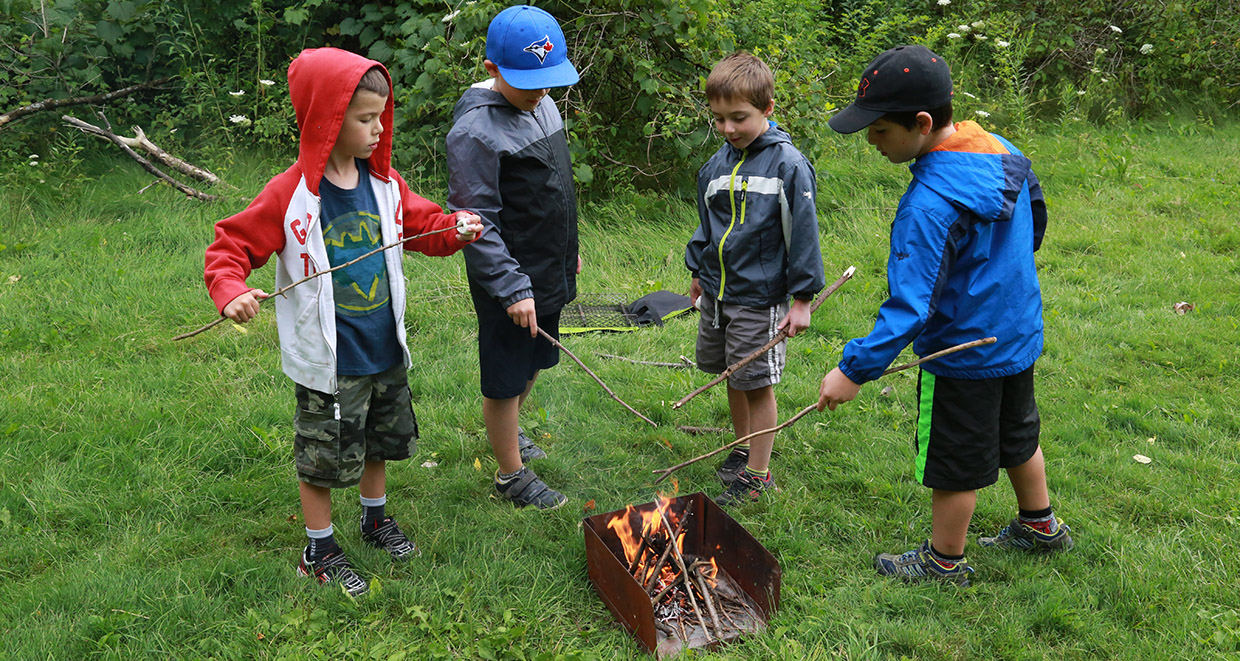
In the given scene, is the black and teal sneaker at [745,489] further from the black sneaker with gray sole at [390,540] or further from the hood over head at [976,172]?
the hood over head at [976,172]

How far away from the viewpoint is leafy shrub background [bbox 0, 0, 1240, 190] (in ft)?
22.6

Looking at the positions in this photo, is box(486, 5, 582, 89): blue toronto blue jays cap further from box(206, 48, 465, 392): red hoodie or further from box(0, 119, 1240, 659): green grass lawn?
box(0, 119, 1240, 659): green grass lawn

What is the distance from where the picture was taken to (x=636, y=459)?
13.8ft

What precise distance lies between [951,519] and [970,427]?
1.25 ft

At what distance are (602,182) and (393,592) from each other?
4.81 m

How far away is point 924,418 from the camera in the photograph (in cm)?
309

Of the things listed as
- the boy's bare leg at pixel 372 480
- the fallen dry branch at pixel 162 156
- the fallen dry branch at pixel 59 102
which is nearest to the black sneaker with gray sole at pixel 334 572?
the boy's bare leg at pixel 372 480

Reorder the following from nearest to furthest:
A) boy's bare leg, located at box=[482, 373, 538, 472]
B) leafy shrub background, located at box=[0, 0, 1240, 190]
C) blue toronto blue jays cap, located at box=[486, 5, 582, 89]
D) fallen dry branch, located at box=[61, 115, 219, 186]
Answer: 1. blue toronto blue jays cap, located at box=[486, 5, 582, 89]
2. boy's bare leg, located at box=[482, 373, 538, 472]
3. leafy shrub background, located at box=[0, 0, 1240, 190]
4. fallen dry branch, located at box=[61, 115, 219, 186]

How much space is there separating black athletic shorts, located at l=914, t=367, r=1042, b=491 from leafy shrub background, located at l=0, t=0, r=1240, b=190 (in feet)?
13.5

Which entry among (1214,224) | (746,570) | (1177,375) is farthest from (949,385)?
(1214,224)

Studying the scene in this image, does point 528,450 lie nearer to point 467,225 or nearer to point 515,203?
point 515,203

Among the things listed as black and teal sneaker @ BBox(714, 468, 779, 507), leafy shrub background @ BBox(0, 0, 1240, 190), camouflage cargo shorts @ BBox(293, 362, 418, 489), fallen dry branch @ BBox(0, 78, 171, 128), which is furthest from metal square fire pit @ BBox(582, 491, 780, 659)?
fallen dry branch @ BBox(0, 78, 171, 128)

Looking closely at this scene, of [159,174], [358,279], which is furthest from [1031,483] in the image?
[159,174]

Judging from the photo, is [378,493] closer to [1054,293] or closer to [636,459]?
[636,459]
